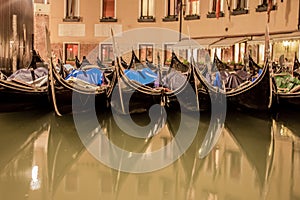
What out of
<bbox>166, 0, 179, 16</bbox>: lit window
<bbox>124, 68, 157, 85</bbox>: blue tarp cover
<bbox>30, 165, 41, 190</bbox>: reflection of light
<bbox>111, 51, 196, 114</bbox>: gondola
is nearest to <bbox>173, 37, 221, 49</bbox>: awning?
<bbox>166, 0, 179, 16</bbox>: lit window

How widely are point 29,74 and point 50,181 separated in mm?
3079

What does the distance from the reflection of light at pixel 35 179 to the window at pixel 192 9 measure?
6903 millimetres

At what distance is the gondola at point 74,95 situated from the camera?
3766 millimetres

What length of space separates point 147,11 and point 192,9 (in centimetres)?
101

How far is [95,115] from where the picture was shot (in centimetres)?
451

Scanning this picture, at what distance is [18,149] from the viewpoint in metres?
2.96

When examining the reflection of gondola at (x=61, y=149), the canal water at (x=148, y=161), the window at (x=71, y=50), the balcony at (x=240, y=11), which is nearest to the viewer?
the canal water at (x=148, y=161)

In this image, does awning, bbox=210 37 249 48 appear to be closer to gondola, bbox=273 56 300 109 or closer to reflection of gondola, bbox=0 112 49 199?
gondola, bbox=273 56 300 109

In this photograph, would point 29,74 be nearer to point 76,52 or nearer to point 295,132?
point 295,132

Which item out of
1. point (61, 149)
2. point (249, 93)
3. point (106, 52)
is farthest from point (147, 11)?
point (61, 149)

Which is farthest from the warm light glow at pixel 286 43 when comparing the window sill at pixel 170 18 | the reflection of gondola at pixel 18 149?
the reflection of gondola at pixel 18 149

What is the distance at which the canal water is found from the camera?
2043mm

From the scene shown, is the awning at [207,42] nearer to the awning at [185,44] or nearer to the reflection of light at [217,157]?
the awning at [185,44]

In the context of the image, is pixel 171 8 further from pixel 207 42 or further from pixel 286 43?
pixel 286 43
